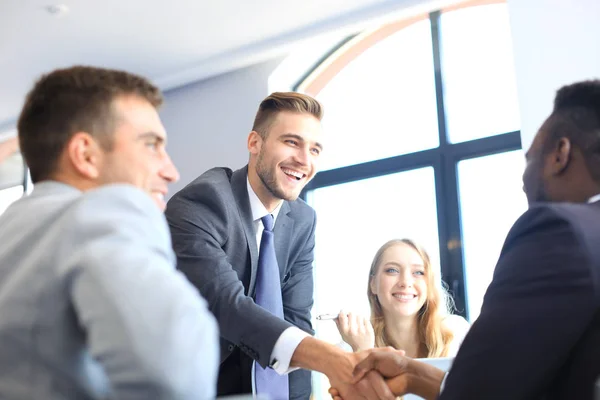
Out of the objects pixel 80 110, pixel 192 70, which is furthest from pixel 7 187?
pixel 80 110

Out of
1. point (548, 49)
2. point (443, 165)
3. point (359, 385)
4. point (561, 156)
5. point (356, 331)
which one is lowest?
point (359, 385)

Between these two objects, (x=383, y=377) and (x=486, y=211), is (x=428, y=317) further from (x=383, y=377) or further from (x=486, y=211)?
(x=486, y=211)

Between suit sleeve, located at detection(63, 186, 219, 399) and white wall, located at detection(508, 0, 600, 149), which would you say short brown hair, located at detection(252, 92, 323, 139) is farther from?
suit sleeve, located at detection(63, 186, 219, 399)

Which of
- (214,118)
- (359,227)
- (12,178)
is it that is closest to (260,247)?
(359,227)

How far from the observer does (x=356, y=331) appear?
9.23 feet

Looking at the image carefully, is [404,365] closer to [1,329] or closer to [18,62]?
[1,329]

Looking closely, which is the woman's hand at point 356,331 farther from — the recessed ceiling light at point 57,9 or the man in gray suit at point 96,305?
the recessed ceiling light at point 57,9

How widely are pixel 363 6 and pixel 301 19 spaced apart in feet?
1.41

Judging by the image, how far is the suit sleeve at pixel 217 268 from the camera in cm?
195

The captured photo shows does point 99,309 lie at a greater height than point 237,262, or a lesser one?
lesser

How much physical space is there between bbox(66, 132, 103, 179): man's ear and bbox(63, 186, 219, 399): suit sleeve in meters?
0.26

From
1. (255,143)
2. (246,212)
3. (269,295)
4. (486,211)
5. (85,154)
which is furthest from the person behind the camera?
(486,211)

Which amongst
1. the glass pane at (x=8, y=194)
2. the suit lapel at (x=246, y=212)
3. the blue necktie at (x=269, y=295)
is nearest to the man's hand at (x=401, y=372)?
the blue necktie at (x=269, y=295)

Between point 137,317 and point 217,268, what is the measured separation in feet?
4.60
